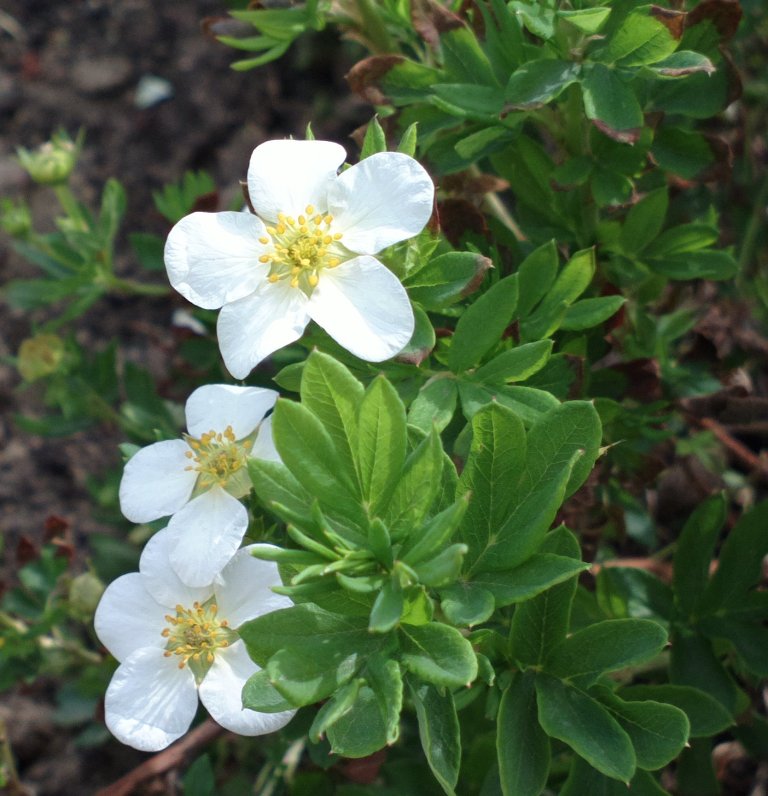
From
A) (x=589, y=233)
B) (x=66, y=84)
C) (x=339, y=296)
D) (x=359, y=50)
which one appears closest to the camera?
(x=339, y=296)

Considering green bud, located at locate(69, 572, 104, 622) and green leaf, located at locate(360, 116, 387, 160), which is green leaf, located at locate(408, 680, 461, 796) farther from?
green bud, located at locate(69, 572, 104, 622)

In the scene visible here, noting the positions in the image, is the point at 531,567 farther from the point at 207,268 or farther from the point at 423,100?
the point at 423,100

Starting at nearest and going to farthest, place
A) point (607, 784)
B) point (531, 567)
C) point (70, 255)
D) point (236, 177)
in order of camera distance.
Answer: point (531, 567), point (607, 784), point (70, 255), point (236, 177)

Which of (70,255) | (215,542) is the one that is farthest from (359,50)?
(215,542)

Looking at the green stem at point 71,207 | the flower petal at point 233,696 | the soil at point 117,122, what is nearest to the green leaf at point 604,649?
the flower petal at point 233,696

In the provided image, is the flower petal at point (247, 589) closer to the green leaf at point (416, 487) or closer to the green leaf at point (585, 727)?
the green leaf at point (416, 487)

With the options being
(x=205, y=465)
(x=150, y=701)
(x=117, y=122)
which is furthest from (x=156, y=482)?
(x=117, y=122)

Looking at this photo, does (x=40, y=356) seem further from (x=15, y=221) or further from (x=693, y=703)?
(x=693, y=703)

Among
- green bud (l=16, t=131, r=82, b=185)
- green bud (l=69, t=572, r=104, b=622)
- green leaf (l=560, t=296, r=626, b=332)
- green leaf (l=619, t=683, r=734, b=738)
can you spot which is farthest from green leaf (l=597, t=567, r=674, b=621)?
green bud (l=16, t=131, r=82, b=185)
